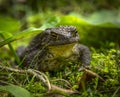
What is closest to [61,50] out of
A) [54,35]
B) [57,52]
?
[57,52]

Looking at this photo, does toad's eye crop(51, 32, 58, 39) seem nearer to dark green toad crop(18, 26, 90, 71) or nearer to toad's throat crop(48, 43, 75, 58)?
dark green toad crop(18, 26, 90, 71)

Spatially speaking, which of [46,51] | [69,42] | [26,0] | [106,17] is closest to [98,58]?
[69,42]

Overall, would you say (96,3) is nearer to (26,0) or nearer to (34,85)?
(26,0)

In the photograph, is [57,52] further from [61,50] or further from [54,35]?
[54,35]

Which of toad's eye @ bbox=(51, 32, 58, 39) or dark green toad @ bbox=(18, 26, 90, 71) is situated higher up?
toad's eye @ bbox=(51, 32, 58, 39)

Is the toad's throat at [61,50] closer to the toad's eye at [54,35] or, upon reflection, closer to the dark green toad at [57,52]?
the dark green toad at [57,52]

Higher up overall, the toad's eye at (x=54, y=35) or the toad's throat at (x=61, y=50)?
the toad's eye at (x=54, y=35)

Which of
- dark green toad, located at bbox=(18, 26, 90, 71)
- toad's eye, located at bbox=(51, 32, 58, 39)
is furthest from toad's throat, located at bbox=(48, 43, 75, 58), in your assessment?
toad's eye, located at bbox=(51, 32, 58, 39)

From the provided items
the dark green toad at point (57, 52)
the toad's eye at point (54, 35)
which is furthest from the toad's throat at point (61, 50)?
the toad's eye at point (54, 35)
